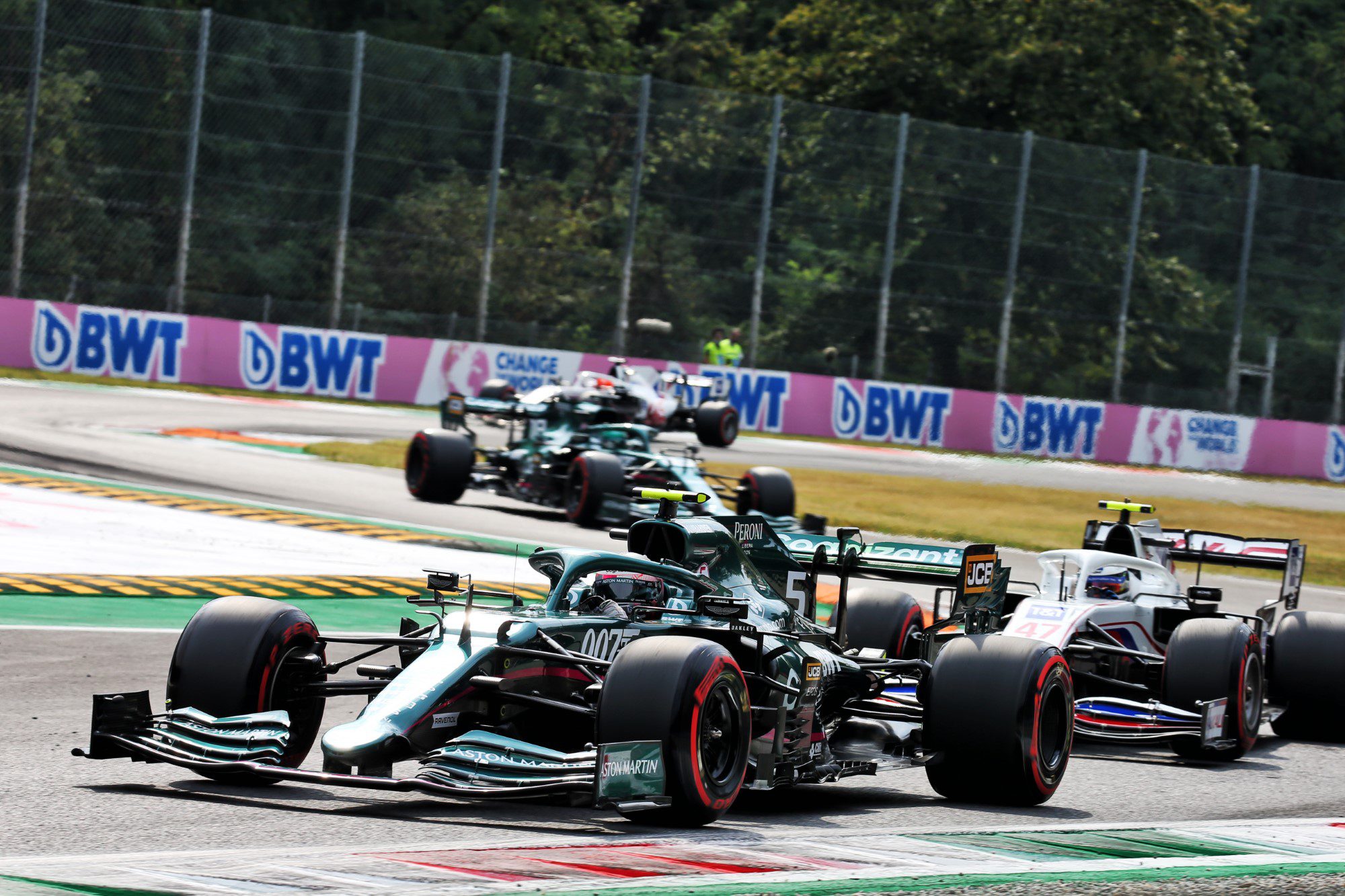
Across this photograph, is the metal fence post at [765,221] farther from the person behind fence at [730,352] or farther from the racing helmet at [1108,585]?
the racing helmet at [1108,585]

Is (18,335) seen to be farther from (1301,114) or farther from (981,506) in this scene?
(1301,114)

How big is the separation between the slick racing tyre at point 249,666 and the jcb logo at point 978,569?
3.82 metres

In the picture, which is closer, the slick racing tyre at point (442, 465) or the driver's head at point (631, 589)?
the driver's head at point (631, 589)

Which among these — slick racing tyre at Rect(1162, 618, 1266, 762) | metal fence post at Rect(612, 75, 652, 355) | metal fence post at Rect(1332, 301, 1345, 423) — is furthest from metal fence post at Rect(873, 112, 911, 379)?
slick racing tyre at Rect(1162, 618, 1266, 762)

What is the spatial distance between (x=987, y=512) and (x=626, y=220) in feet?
46.1

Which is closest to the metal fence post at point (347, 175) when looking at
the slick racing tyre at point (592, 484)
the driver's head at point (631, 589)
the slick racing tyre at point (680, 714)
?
the slick racing tyre at point (592, 484)

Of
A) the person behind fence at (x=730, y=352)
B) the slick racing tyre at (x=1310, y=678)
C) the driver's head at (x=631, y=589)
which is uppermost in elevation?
the person behind fence at (x=730, y=352)

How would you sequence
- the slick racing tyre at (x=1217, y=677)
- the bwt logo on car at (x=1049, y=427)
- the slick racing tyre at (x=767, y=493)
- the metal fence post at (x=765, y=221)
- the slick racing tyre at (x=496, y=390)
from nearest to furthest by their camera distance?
the slick racing tyre at (x=1217, y=677), the slick racing tyre at (x=767, y=493), the slick racing tyre at (x=496, y=390), the metal fence post at (x=765, y=221), the bwt logo on car at (x=1049, y=427)

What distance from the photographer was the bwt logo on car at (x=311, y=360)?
3612 cm

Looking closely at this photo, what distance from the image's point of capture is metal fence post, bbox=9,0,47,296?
113 feet

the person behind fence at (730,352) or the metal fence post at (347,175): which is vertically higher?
the metal fence post at (347,175)

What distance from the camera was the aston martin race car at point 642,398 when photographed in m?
23.5

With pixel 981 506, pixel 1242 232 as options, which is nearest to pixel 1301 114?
pixel 1242 232

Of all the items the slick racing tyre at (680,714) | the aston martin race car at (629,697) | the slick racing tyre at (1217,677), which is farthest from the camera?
the slick racing tyre at (1217,677)
